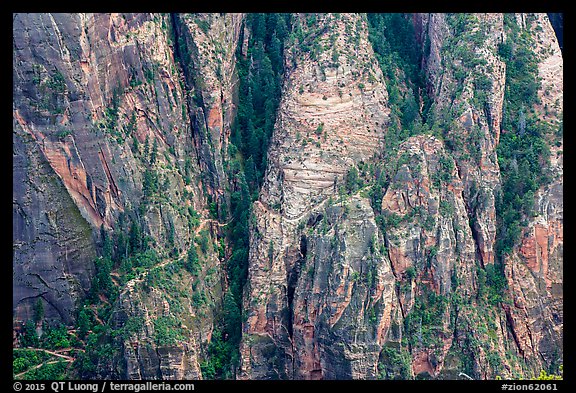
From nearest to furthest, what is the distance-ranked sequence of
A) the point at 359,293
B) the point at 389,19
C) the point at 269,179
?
the point at 359,293, the point at 269,179, the point at 389,19

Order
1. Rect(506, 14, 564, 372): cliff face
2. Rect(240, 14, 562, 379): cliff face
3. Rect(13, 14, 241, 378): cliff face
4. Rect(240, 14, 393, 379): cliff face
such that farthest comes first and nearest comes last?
1. Rect(506, 14, 564, 372): cliff face
2. Rect(13, 14, 241, 378): cliff face
3. Rect(240, 14, 562, 379): cliff face
4. Rect(240, 14, 393, 379): cliff face

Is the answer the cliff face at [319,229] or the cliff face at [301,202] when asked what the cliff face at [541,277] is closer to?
the cliff face at [301,202]

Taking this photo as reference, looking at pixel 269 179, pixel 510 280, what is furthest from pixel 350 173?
pixel 510 280

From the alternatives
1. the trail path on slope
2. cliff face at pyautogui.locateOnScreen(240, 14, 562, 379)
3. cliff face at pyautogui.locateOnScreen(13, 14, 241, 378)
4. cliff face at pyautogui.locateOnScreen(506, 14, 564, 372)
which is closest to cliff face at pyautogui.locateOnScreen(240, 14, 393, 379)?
cliff face at pyautogui.locateOnScreen(240, 14, 562, 379)

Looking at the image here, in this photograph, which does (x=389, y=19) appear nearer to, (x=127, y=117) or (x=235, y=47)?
(x=235, y=47)

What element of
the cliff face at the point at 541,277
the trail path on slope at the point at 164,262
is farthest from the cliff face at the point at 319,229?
the cliff face at the point at 541,277

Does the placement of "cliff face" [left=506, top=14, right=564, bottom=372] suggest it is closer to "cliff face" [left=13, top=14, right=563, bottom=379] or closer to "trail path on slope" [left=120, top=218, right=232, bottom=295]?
"cliff face" [left=13, top=14, right=563, bottom=379]

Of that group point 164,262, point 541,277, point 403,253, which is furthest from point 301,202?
point 541,277

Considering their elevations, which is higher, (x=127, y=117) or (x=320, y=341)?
(x=127, y=117)
